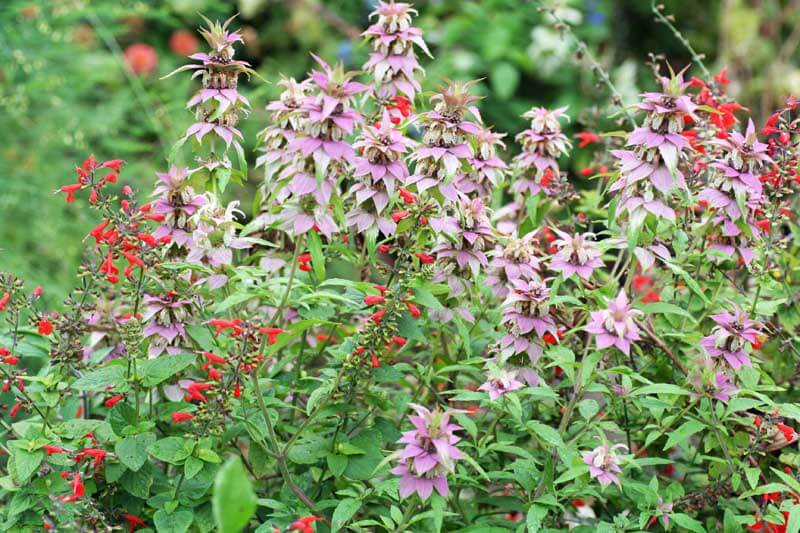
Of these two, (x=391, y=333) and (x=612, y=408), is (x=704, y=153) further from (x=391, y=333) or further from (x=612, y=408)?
(x=391, y=333)

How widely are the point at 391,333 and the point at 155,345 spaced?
420mm

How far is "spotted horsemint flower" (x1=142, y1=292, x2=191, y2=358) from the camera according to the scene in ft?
5.37

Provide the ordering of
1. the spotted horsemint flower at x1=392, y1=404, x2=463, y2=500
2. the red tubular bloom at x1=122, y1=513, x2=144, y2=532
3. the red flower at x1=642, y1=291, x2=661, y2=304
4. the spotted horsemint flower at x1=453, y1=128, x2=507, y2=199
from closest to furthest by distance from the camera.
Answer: the spotted horsemint flower at x1=392, y1=404, x2=463, y2=500 < the red tubular bloom at x1=122, y1=513, x2=144, y2=532 < the spotted horsemint flower at x1=453, y1=128, x2=507, y2=199 < the red flower at x1=642, y1=291, x2=661, y2=304

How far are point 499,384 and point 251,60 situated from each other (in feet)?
16.3

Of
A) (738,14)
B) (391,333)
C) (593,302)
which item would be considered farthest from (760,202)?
(738,14)

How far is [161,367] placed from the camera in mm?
1600

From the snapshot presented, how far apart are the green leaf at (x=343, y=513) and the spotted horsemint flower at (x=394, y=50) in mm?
698

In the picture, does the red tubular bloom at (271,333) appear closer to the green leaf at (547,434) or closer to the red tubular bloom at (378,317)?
the red tubular bloom at (378,317)

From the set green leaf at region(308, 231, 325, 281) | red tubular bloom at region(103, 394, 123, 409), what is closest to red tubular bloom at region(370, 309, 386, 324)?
green leaf at region(308, 231, 325, 281)

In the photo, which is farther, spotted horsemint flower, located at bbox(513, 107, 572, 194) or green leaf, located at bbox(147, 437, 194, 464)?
spotted horsemint flower, located at bbox(513, 107, 572, 194)

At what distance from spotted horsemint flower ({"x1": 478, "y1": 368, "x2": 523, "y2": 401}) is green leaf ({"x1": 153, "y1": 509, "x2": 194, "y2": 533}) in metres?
A: 0.51

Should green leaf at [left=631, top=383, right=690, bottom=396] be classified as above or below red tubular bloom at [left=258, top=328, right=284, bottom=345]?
below

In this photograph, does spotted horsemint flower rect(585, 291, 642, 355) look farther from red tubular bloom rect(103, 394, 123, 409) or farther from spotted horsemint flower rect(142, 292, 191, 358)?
red tubular bloom rect(103, 394, 123, 409)

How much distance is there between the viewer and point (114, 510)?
1.70 meters
